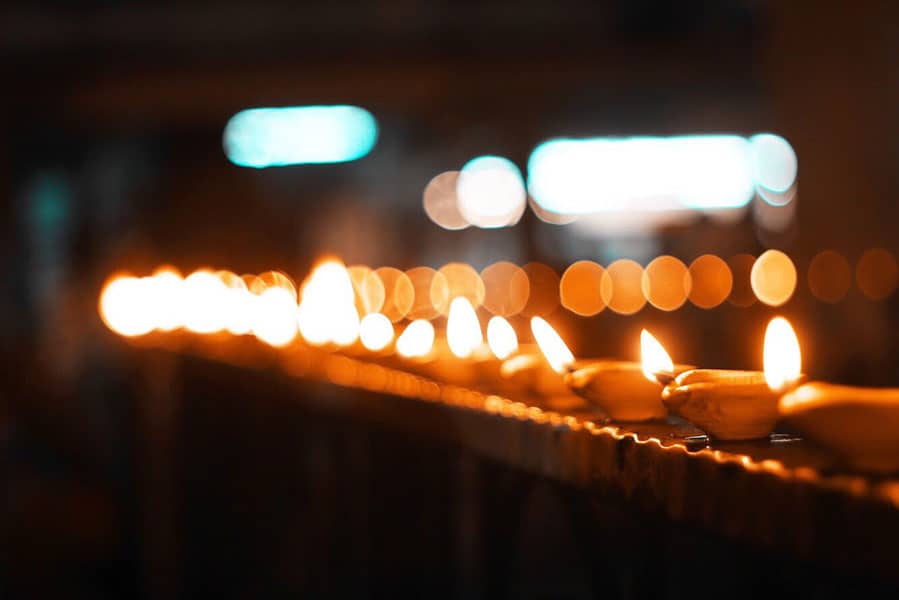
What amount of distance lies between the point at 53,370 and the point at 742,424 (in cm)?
1286

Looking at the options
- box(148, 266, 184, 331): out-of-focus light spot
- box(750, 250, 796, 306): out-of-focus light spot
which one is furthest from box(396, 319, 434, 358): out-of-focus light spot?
box(750, 250, 796, 306): out-of-focus light spot

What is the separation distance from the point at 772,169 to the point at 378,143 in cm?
651

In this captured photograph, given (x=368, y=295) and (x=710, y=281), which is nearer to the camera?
(x=368, y=295)

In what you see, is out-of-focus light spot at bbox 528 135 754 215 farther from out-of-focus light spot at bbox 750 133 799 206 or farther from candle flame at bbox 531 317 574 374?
candle flame at bbox 531 317 574 374

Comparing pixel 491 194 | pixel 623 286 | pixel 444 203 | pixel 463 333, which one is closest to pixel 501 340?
pixel 463 333

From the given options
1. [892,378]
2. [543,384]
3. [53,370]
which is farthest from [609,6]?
[543,384]

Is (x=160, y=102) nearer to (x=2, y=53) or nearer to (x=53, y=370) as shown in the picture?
(x=2, y=53)

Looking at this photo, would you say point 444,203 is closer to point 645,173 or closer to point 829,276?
point 645,173

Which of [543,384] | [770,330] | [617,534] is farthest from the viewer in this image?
[617,534]

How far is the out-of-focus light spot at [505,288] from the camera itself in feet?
55.9

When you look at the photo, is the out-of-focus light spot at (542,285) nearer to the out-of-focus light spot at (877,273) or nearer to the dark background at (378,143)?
the dark background at (378,143)

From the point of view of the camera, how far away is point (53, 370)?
534 inches

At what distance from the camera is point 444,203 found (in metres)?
27.1

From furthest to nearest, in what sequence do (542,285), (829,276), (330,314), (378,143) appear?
(378,143)
(542,285)
(829,276)
(330,314)
